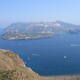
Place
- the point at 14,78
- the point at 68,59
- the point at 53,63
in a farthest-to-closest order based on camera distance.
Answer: the point at 68,59, the point at 53,63, the point at 14,78

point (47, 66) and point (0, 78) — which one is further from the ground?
point (0, 78)

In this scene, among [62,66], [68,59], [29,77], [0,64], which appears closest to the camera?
[29,77]

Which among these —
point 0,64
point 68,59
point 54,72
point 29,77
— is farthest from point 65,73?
point 29,77

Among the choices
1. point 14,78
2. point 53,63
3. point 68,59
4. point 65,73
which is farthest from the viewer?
point 68,59

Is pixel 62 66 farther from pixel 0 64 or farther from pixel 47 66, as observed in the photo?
pixel 0 64

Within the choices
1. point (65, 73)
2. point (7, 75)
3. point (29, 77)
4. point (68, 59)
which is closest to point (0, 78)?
point (7, 75)

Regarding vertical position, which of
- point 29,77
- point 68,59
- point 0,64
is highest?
point 29,77

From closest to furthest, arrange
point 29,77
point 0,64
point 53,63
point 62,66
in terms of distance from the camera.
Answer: point 29,77 → point 0,64 → point 62,66 → point 53,63

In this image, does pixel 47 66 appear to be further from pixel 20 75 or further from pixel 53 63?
pixel 20 75

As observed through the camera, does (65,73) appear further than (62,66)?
No
